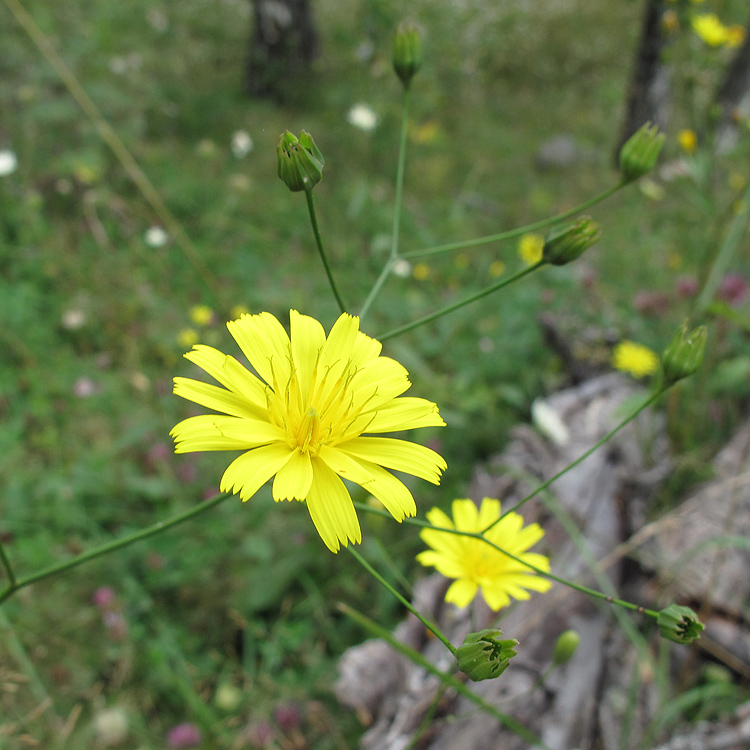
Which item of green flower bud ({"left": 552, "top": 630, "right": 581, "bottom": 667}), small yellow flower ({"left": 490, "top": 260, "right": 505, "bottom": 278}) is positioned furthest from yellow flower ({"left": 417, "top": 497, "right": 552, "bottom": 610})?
small yellow flower ({"left": 490, "top": 260, "right": 505, "bottom": 278})

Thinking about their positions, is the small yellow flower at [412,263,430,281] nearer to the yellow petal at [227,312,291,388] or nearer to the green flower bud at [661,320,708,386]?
the green flower bud at [661,320,708,386]

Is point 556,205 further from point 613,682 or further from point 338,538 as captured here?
point 338,538

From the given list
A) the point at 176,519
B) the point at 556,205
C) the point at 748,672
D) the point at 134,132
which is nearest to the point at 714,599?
the point at 748,672

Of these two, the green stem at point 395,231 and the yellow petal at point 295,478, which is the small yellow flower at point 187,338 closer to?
the green stem at point 395,231

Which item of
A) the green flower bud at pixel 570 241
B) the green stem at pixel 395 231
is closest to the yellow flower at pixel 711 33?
the green stem at pixel 395 231

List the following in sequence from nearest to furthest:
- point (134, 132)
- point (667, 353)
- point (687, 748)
A: 1. point (667, 353)
2. point (687, 748)
3. point (134, 132)

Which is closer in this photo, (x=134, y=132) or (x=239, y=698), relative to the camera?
(x=239, y=698)

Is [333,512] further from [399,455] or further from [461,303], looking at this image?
[461,303]
